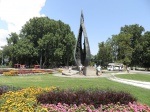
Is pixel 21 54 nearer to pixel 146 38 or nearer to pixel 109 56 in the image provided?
pixel 109 56

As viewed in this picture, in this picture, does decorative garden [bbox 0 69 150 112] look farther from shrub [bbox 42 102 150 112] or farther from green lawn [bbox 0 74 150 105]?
green lawn [bbox 0 74 150 105]

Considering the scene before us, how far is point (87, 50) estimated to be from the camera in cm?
2980

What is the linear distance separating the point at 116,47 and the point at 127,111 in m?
64.5

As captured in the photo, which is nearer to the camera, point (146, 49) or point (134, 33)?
point (146, 49)

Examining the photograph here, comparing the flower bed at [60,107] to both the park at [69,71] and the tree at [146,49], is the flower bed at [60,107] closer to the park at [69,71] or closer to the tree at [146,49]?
the park at [69,71]

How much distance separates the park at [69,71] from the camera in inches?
320

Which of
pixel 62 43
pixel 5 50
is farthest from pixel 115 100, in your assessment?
pixel 5 50

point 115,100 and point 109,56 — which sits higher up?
point 109,56

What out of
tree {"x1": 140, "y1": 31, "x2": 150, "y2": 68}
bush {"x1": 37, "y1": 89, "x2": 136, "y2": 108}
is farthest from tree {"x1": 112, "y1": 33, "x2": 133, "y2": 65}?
bush {"x1": 37, "y1": 89, "x2": 136, "y2": 108}

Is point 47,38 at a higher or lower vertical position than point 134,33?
lower

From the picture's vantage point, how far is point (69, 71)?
103 ft

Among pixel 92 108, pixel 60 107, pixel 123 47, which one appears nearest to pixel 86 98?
pixel 92 108

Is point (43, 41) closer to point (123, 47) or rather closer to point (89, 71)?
point (123, 47)

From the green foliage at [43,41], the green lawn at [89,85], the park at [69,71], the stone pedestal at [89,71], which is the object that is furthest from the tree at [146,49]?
the green lawn at [89,85]
